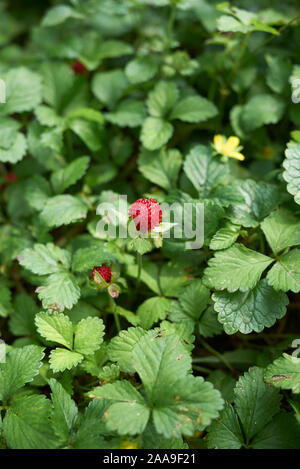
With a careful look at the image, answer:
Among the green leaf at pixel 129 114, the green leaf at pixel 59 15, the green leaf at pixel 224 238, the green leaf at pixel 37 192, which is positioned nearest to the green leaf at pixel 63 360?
the green leaf at pixel 224 238

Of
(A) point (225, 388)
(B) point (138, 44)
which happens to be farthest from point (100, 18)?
(A) point (225, 388)

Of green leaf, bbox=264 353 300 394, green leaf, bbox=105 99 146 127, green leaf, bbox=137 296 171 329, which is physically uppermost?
green leaf, bbox=105 99 146 127

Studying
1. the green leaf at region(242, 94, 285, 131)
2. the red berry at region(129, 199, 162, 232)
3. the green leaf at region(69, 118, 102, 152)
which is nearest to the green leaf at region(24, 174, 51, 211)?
the green leaf at region(69, 118, 102, 152)

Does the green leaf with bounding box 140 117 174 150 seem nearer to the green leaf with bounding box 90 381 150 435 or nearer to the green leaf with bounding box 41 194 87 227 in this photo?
the green leaf with bounding box 41 194 87 227

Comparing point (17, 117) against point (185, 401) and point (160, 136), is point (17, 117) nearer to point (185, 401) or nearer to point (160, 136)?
point (160, 136)

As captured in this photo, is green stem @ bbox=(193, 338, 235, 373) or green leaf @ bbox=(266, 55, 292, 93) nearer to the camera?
green stem @ bbox=(193, 338, 235, 373)

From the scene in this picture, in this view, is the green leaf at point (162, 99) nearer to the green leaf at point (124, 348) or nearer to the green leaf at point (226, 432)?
the green leaf at point (124, 348)

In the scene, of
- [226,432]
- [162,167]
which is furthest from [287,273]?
[162,167]
